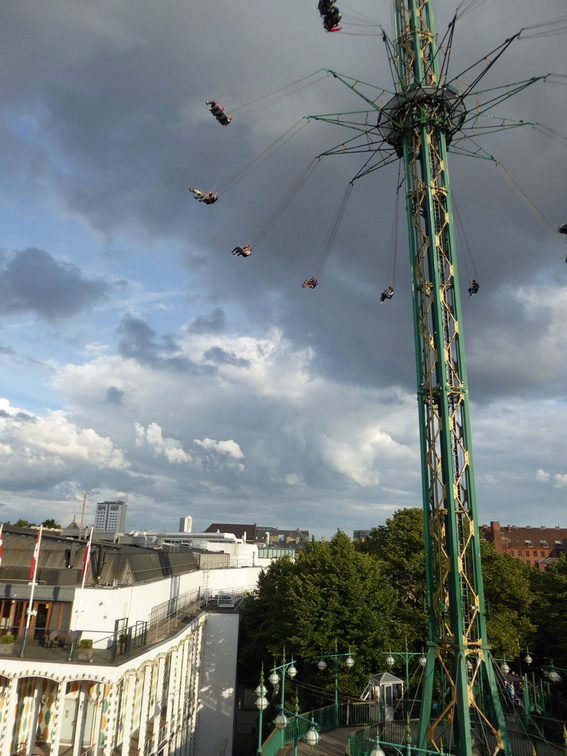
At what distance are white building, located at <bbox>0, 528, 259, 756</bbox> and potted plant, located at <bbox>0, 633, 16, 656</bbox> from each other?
0.07m

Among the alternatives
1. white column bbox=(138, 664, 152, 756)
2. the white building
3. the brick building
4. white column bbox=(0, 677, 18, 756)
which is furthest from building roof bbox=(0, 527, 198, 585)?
the brick building

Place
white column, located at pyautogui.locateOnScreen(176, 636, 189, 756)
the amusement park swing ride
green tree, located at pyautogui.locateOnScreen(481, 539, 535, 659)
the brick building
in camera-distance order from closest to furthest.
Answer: the amusement park swing ride < white column, located at pyautogui.locateOnScreen(176, 636, 189, 756) < green tree, located at pyautogui.locateOnScreen(481, 539, 535, 659) < the brick building

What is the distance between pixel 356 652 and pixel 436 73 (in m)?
35.5

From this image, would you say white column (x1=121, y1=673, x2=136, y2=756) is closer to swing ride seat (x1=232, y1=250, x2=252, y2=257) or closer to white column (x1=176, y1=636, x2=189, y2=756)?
white column (x1=176, y1=636, x2=189, y2=756)

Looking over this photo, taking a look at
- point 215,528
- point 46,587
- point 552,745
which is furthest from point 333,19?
point 215,528

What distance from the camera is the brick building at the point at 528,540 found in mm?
135625

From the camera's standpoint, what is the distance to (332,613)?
37.1 meters

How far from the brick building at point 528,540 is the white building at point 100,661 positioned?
109255mm

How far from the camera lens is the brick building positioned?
136 m

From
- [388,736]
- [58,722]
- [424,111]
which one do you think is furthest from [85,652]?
[424,111]

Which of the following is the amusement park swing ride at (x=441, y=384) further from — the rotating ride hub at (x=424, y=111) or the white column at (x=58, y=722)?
the white column at (x=58, y=722)

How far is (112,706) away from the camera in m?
25.4

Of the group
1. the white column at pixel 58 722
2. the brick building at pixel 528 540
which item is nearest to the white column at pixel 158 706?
the white column at pixel 58 722

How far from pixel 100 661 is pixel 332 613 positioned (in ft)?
55.3
